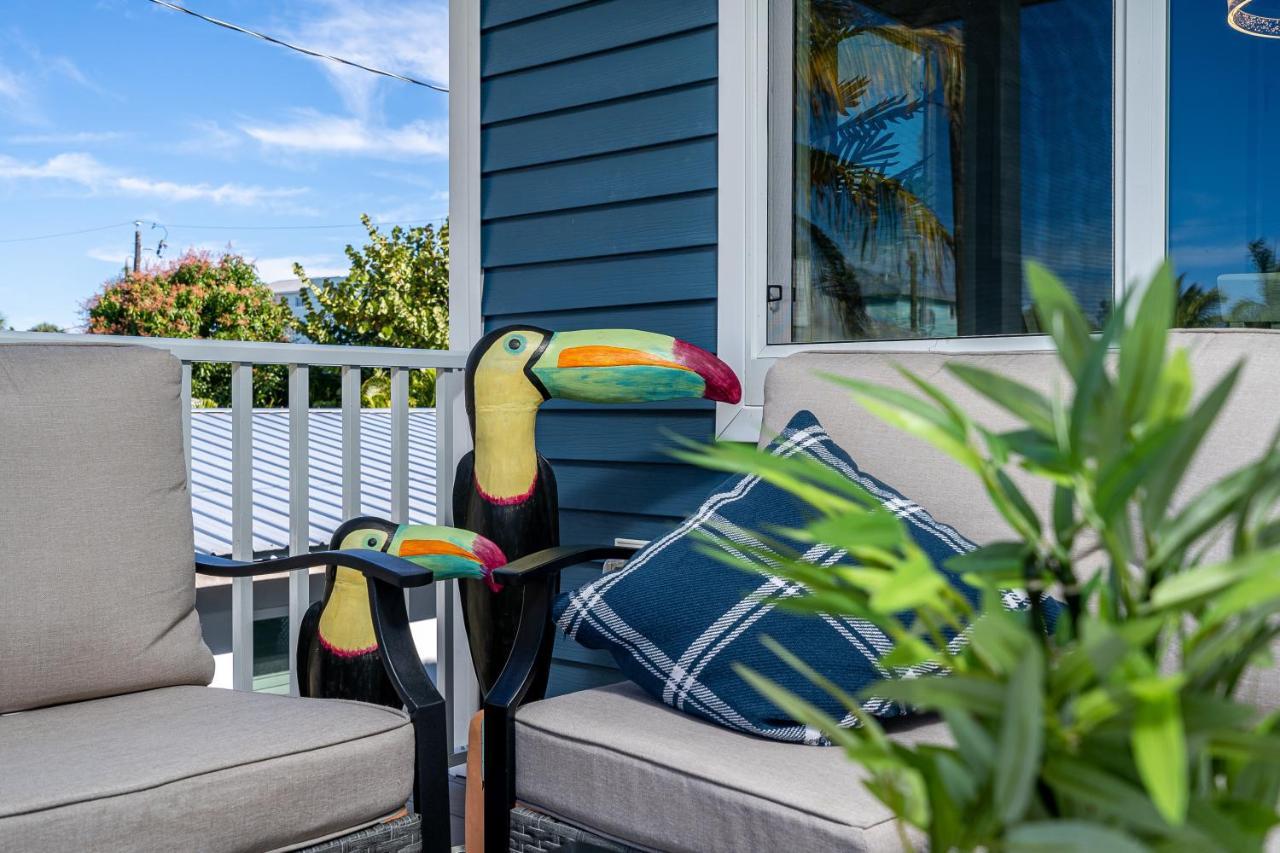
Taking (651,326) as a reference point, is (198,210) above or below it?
above

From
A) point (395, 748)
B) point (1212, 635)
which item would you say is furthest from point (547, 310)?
point (1212, 635)

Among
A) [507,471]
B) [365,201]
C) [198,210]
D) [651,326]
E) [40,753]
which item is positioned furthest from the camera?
[365,201]

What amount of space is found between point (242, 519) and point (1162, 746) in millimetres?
2259

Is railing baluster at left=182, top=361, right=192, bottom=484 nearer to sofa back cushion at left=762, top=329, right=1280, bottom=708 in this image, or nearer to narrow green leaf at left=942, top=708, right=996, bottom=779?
sofa back cushion at left=762, top=329, right=1280, bottom=708

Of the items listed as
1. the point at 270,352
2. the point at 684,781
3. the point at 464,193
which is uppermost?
the point at 464,193

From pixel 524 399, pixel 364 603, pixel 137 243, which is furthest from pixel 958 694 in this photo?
pixel 137 243

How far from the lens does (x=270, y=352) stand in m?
2.38

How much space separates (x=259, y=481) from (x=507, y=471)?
138 inches

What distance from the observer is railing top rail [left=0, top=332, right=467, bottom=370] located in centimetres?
198

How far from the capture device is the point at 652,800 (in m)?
1.44

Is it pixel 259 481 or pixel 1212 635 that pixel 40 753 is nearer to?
pixel 1212 635

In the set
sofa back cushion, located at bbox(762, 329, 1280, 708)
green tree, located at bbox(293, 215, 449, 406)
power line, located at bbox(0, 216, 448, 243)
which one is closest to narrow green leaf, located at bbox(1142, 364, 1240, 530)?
sofa back cushion, located at bbox(762, 329, 1280, 708)

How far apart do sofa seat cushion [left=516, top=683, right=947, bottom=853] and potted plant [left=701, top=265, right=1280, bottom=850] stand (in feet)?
2.58

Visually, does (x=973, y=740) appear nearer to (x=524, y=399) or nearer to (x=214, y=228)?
(x=524, y=399)
